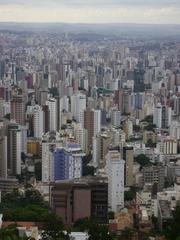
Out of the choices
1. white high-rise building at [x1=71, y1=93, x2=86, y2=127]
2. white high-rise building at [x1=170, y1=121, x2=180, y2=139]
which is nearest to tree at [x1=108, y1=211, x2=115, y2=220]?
white high-rise building at [x1=170, y1=121, x2=180, y2=139]

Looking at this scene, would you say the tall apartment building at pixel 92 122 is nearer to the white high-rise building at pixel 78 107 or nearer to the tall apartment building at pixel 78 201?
the white high-rise building at pixel 78 107

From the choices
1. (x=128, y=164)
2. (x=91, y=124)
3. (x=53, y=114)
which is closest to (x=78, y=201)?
(x=128, y=164)

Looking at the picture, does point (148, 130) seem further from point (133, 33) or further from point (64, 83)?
point (133, 33)

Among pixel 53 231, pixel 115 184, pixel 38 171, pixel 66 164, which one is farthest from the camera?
pixel 38 171

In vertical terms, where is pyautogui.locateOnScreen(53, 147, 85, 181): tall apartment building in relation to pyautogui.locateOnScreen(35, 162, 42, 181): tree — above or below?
above

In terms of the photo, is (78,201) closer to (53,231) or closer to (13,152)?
(53,231)

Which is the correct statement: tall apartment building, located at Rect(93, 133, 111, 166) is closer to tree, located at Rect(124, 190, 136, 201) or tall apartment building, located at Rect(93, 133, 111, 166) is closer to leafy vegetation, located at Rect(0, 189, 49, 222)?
tree, located at Rect(124, 190, 136, 201)

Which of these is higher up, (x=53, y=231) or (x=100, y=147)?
(x=53, y=231)
